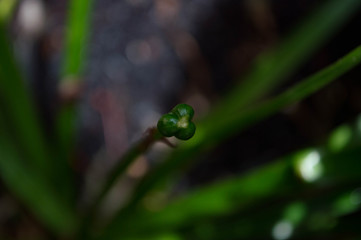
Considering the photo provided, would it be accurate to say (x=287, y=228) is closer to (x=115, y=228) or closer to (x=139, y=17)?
(x=115, y=228)

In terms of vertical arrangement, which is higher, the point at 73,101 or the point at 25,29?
the point at 25,29

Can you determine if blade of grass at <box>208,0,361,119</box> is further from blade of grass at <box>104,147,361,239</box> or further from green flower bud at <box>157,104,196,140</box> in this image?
green flower bud at <box>157,104,196,140</box>

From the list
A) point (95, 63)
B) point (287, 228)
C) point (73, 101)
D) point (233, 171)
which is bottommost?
point (287, 228)

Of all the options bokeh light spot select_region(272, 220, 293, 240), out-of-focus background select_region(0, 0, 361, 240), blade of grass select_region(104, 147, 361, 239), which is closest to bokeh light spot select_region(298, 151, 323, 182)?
blade of grass select_region(104, 147, 361, 239)

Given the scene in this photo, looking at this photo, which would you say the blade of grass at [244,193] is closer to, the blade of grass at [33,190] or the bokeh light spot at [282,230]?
the bokeh light spot at [282,230]

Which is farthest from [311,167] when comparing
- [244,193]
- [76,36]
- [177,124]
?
[76,36]

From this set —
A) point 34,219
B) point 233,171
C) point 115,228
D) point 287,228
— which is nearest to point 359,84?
point 233,171

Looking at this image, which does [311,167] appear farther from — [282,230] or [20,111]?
[20,111]
